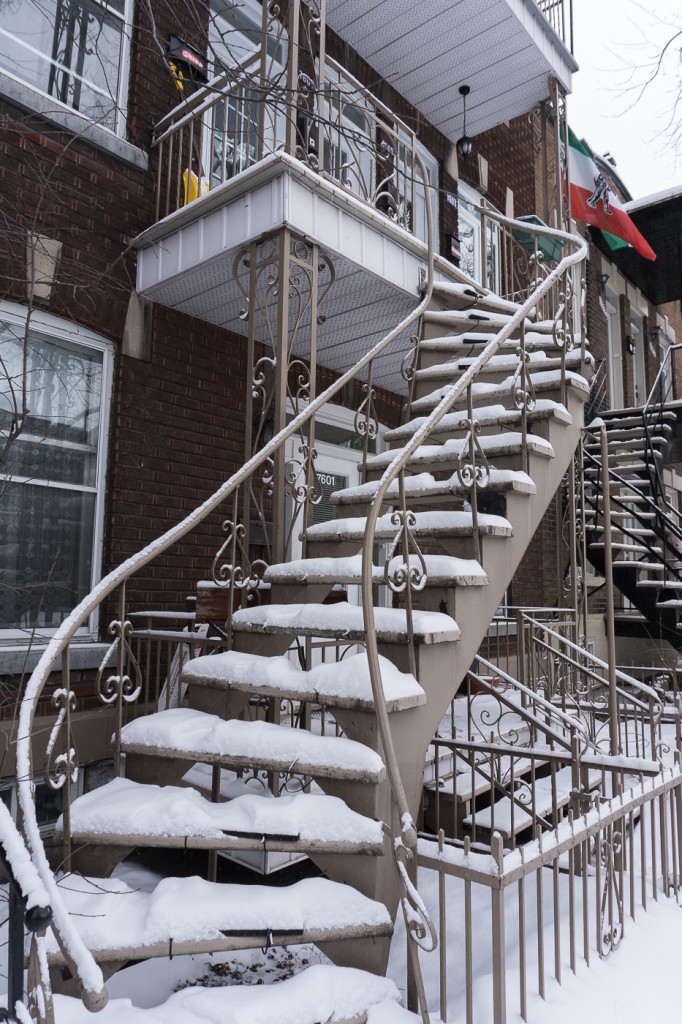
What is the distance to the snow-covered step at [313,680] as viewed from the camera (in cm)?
250

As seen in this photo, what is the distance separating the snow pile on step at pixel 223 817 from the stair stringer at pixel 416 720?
0.09 m

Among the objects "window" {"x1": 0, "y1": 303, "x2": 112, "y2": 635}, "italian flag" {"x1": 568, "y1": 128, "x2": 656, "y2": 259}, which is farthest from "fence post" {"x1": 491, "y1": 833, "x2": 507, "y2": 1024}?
"italian flag" {"x1": 568, "y1": 128, "x2": 656, "y2": 259}

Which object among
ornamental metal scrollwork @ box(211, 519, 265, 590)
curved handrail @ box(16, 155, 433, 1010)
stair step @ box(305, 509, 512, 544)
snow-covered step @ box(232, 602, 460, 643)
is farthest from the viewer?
ornamental metal scrollwork @ box(211, 519, 265, 590)

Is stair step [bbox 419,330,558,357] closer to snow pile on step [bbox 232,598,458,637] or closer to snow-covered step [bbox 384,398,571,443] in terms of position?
snow-covered step [bbox 384,398,571,443]

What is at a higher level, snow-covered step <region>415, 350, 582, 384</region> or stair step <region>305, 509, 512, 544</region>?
snow-covered step <region>415, 350, 582, 384</region>

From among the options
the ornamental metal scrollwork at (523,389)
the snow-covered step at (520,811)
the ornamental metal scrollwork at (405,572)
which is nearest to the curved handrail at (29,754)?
the ornamental metal scrollwork at (405,572)

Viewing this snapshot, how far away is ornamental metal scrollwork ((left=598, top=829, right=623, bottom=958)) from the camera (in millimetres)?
2871

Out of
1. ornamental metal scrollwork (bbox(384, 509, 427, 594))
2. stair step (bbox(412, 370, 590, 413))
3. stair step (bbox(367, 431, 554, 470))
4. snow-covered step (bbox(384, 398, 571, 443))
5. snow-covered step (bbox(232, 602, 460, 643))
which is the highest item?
stair step (bbox(412, 370, 590, 413))

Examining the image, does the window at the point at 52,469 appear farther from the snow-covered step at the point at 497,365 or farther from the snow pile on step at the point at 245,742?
the snow-covered step at the point at 497,365

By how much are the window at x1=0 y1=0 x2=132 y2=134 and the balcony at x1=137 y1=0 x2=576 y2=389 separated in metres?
0.52

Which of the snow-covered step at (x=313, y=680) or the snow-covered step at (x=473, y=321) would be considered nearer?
the snow-covered step at (x=313, y=680)

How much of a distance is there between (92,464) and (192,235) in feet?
5.59

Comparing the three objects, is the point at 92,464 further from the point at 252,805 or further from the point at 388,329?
the point at 252,805

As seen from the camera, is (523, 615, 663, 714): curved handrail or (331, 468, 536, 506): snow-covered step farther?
(523, 615, 663, 714): curved handrail
